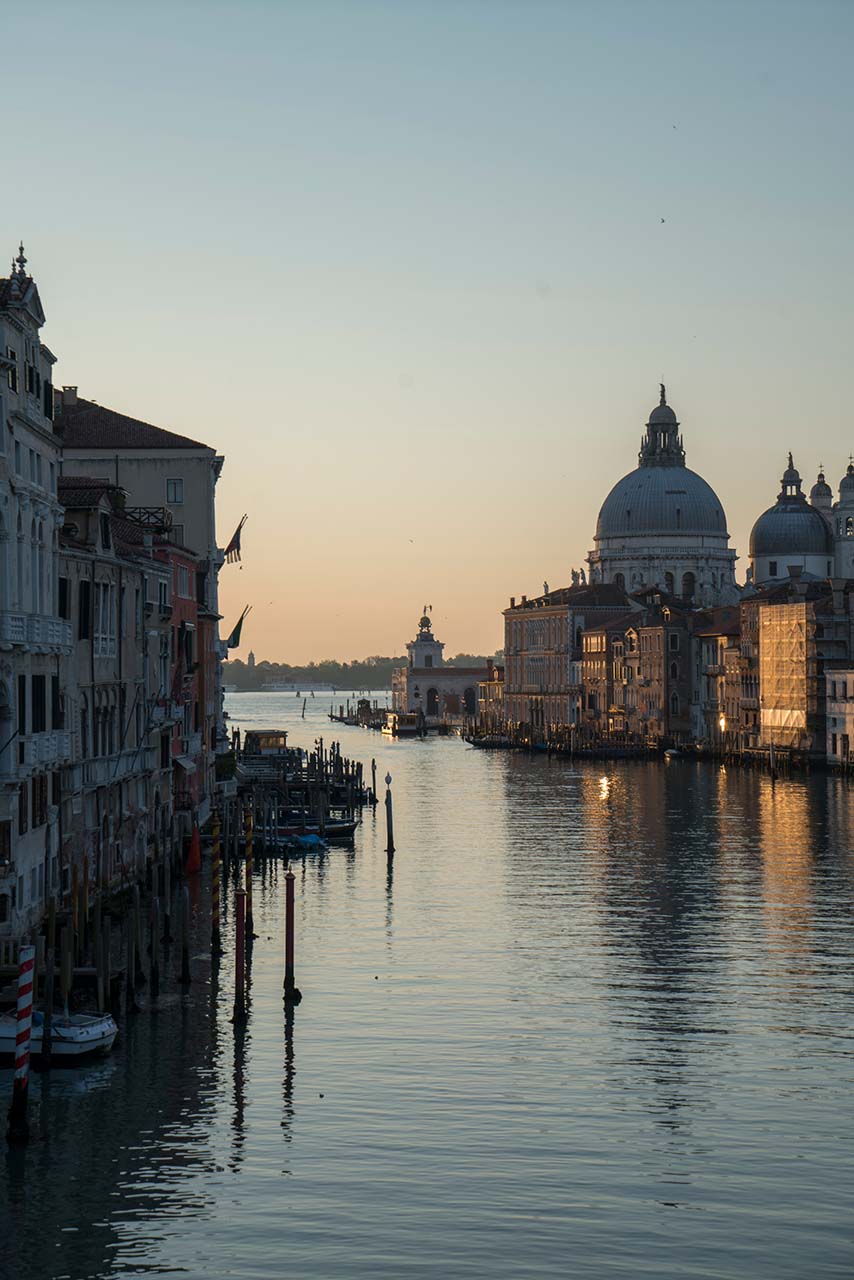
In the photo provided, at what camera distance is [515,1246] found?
19984mm

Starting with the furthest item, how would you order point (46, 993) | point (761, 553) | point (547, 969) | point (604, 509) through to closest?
point (604, 509), point (761, 553), point (547, 969), point (46, 993)

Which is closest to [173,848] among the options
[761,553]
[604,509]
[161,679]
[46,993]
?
[161,679]

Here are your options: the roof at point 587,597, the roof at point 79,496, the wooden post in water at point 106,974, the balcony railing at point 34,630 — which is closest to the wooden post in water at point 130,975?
the wooden post in water at point 106,974

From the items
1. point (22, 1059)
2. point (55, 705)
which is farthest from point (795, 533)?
point (22, 1059)

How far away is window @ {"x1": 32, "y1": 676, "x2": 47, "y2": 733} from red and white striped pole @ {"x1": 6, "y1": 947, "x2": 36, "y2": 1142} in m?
7.56

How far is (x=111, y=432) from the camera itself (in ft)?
205

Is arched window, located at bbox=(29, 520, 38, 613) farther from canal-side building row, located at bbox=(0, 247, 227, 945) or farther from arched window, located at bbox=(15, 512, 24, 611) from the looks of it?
arched window, located at bbox=(15, 512, 24, 611)

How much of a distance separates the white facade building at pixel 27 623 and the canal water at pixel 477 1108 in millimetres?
3023

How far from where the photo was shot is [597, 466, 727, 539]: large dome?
584 ft

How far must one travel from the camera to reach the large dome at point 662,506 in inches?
7003

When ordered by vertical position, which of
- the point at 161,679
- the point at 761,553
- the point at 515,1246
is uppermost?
the point at 761,553

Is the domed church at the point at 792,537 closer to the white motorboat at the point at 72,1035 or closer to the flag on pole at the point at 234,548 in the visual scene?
the flag on pole at the point at 234,548

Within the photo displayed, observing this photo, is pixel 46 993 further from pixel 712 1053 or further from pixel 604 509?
pixel 604 509

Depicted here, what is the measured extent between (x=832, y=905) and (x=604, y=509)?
5491 inches
